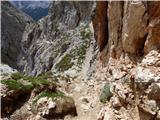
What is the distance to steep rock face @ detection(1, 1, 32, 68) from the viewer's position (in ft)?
397

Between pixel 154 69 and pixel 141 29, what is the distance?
3898 mm

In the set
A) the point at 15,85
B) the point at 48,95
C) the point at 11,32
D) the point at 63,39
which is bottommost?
the point at 48,95

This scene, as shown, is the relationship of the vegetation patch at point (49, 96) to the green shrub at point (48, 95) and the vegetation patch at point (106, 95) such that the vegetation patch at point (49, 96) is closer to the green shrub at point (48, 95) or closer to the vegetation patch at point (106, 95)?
the green shrub at point (48, 95)

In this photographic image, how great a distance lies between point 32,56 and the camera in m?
101

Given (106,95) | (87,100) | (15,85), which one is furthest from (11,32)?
(106,95)

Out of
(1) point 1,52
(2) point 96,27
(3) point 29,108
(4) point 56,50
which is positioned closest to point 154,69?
(3) point 29,108

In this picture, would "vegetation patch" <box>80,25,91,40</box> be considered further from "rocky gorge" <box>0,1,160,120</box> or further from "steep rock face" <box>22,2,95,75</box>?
"rocky gorge" <box>0,1,160,120</box>

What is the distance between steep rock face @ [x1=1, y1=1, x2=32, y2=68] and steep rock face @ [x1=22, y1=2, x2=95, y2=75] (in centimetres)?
1147

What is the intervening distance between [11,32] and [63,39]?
55.8 m

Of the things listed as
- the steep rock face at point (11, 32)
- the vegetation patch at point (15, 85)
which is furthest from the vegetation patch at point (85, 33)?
the steep rock face at point (11, 32)

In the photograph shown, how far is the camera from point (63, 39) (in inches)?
3216

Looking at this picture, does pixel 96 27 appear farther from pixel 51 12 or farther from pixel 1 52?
pixel 1 52

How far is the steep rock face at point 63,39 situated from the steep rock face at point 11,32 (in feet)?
37.6

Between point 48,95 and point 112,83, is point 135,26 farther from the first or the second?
point 48,95
